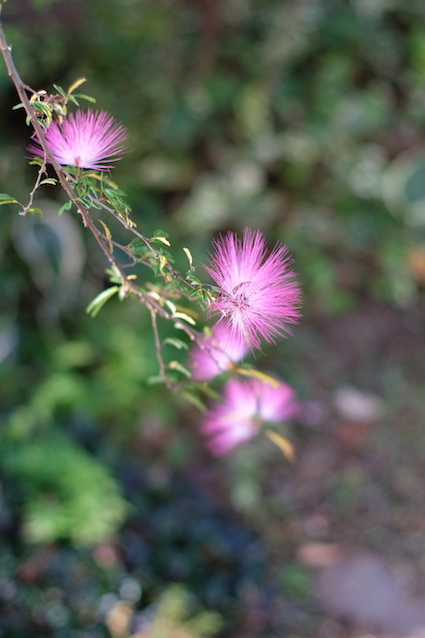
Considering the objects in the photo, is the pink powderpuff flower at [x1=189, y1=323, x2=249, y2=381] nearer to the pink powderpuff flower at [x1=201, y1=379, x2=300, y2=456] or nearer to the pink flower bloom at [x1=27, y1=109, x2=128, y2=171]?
the pink powderpuff flower at [x1=201, y1=379, x2=300, y2=456]

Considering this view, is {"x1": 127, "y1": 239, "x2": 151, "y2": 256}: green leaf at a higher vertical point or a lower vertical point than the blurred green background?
lower

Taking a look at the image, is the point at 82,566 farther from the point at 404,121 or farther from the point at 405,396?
the point at 404,121

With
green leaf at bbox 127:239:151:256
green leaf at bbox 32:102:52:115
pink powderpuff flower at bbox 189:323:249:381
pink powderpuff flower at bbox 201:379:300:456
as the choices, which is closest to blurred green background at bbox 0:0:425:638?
pink powderpuff flower at bbox 201:379:300:456

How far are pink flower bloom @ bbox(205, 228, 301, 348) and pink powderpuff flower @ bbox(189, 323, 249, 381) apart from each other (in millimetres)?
88

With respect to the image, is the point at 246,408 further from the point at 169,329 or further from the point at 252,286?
the point at 169,329

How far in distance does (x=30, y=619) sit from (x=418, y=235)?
2.33m

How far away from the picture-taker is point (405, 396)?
260 centimetres

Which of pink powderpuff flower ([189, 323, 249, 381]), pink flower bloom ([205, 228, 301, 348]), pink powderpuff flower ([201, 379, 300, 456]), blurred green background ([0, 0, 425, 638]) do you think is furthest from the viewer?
blurred green background ([0, 0, 425, 638])

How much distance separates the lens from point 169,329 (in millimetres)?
2371

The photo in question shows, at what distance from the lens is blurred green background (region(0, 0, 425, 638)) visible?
6.13 ft

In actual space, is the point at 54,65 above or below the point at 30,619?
above

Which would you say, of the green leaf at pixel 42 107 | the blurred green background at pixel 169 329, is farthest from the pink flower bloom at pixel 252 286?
the blurred green background at pixel 169 329

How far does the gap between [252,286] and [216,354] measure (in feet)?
0.99

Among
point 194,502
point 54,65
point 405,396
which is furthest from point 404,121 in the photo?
point 194,502
